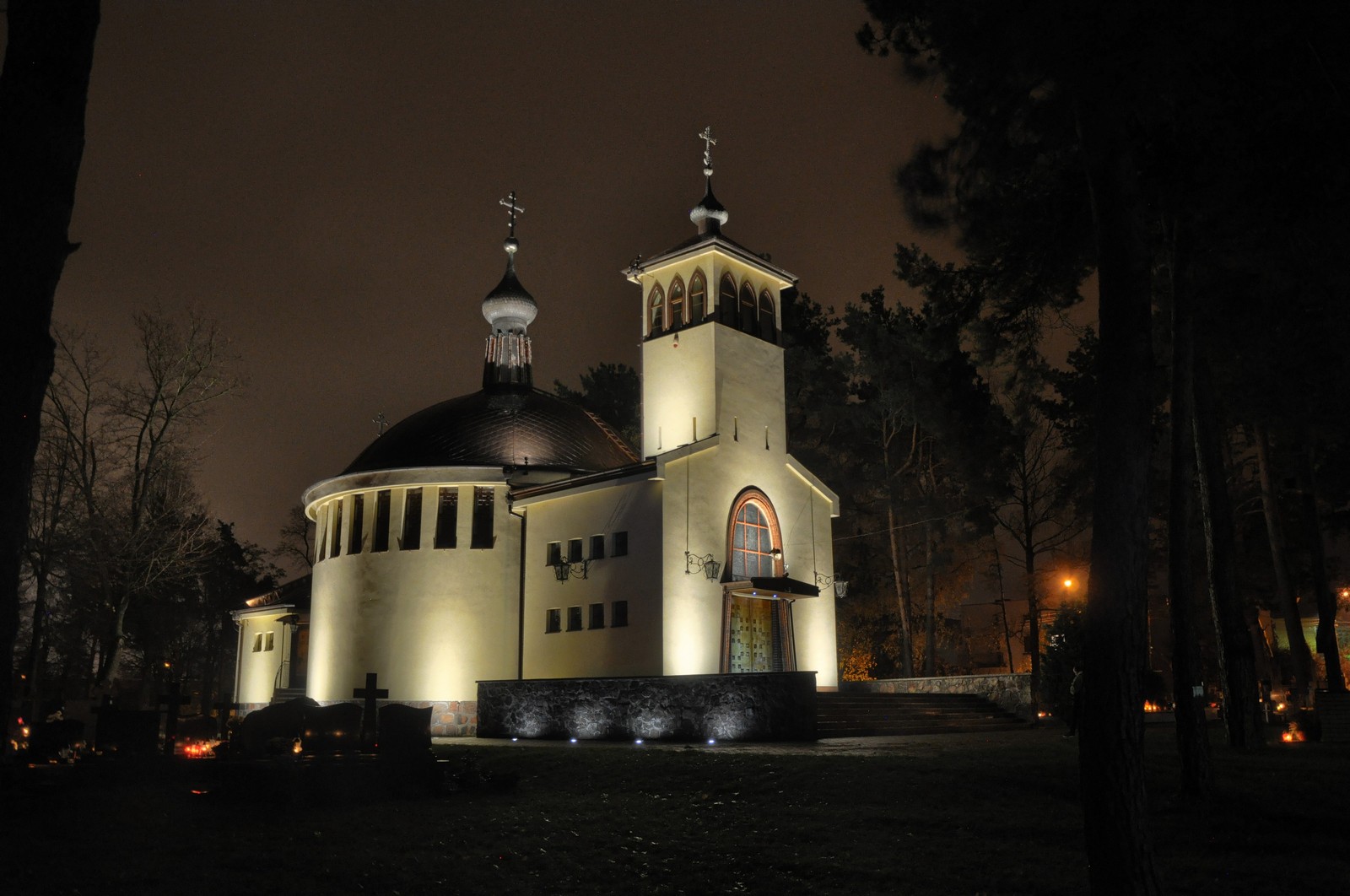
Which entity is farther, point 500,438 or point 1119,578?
point 500,438

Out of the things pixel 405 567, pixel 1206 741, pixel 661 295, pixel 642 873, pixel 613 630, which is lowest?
pixel 642 873

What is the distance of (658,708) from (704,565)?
4.74 meters

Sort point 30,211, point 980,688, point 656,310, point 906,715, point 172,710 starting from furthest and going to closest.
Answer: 1. point 656,310
2. point 980,688
3. point 906,715
4. point 172,710
5. point 30,211

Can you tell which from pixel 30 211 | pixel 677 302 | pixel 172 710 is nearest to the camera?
pixel 30 211

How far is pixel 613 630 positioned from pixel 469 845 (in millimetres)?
14441

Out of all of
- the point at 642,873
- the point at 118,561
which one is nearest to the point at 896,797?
the point at 642,873

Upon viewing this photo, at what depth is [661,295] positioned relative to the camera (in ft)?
86.7

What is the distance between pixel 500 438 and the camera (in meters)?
27.9

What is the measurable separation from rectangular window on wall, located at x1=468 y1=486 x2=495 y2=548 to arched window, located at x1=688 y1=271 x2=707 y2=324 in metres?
6.54

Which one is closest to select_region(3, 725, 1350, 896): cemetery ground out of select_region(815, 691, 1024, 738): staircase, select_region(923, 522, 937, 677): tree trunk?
select_region(815, 691, 1024, 738): staircase

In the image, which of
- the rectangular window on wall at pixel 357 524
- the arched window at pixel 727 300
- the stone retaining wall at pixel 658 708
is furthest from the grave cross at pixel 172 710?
the arched window at pixel 727 300

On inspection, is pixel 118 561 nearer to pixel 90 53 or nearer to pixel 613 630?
pixel 613 630

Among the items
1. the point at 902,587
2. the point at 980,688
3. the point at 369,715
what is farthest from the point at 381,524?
the point at 902,587

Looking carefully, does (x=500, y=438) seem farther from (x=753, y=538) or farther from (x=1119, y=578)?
(x=1119, y=578)
